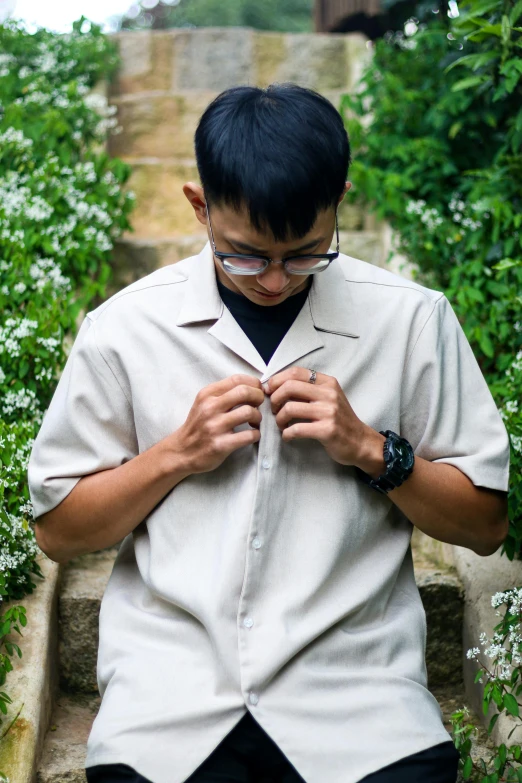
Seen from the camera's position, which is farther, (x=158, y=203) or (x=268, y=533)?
(x=158, y=203)

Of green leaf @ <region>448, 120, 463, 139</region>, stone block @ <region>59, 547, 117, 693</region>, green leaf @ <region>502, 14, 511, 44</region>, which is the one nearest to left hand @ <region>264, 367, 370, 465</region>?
stone block @ <region>59, 547, 117, 693</region>

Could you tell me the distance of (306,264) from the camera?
1743 mm

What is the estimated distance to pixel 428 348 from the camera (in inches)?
75.1

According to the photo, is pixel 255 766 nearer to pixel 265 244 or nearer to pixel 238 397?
pixel 238 397

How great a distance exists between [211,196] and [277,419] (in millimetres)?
447

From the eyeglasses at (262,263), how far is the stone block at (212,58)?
15.4 ft

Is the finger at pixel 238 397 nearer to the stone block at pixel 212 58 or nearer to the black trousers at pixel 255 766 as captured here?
the black trousers at pixel 255 766

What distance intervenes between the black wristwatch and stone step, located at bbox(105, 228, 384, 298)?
2.48 metres

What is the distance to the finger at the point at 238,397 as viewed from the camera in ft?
5.72

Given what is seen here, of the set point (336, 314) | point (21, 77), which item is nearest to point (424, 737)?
point (336, 314)

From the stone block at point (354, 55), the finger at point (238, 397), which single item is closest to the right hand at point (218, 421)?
the finger at point (238, 397)

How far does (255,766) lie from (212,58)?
5323 millimetres

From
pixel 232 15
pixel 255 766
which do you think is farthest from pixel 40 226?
pixel 232 15

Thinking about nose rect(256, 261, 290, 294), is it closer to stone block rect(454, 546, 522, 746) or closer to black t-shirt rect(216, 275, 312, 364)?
black t-shirt rect(216, 275, 312, 364)
